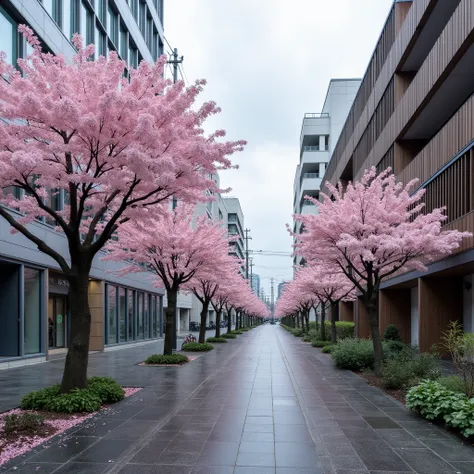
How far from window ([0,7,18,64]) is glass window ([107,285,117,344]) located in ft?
44.0

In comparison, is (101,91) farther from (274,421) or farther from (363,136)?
(363,136)

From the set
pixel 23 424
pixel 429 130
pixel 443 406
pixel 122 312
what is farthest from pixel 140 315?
pixel 443 406

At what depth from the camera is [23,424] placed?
7816mm

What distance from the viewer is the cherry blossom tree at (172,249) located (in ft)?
61.6

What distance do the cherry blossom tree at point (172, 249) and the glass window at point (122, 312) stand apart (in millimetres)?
9643

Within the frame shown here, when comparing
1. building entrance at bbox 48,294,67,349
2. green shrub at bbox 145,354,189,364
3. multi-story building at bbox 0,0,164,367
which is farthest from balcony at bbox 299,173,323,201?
A: green shrub at bbox 145,354,189,364

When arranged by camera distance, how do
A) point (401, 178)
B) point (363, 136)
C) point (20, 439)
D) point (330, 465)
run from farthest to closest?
point (363, 136)
point (401, 178)
point (20, 439)
point (330, 465)

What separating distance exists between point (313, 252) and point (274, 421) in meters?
7.66

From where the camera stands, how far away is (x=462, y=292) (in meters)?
20.5


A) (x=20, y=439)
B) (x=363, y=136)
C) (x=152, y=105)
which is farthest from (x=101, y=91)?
(x=363, y=136)

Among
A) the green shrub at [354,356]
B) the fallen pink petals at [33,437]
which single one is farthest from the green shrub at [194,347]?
the fallen pink petals at [33,437]

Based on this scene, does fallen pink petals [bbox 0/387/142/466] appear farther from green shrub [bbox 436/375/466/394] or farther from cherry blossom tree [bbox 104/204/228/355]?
cherry blossom tree [bbox 104/204/228/355]

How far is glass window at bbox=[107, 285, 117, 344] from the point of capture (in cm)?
2808

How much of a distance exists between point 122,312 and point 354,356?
17266mm
